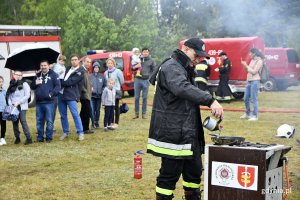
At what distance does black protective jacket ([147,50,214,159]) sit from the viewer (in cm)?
478

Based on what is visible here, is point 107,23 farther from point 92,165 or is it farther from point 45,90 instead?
point 92,165

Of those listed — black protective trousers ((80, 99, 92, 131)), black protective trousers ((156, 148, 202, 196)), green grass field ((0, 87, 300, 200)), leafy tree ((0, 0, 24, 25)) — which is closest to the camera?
black protective trousers ((156, 148, 202, 196))

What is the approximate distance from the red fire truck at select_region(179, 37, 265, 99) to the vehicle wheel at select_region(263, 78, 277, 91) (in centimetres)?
439

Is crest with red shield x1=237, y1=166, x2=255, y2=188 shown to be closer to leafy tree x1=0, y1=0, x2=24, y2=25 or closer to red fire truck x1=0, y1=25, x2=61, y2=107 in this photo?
red fire truck x1=0, y1=25, x2=61, y2=107

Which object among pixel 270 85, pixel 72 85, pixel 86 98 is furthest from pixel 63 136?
pixel 270 85

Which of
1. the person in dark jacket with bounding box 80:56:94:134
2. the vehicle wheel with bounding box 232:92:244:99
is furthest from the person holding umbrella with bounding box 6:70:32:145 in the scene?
the vehicle wheel with bounding box 232:92:244:99

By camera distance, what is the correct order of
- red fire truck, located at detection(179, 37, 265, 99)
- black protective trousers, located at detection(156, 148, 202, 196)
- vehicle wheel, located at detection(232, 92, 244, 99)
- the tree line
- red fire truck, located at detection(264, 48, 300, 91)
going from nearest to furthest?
black protective trousers, located at detection(156, 148, 202, 196)
red fire truck, located at detection(179, 37, 265, 99)
vehicle wheel, located at detection(232, 92, 244, 99)
the tree line
red fire truck, located at detection(264, 48, 300, 91)

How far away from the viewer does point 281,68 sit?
22.7 meters

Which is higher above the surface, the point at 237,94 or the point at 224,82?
the point at 224,82

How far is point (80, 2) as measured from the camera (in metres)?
28.6

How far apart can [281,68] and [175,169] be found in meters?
18.8

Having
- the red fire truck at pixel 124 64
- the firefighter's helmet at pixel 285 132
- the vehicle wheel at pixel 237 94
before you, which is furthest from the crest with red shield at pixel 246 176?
the red fire truck at pixel 124 64

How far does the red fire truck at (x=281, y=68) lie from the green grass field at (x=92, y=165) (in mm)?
10116

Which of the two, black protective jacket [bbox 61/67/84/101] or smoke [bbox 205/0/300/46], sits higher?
smoke [bbox 205/0/300/46]
